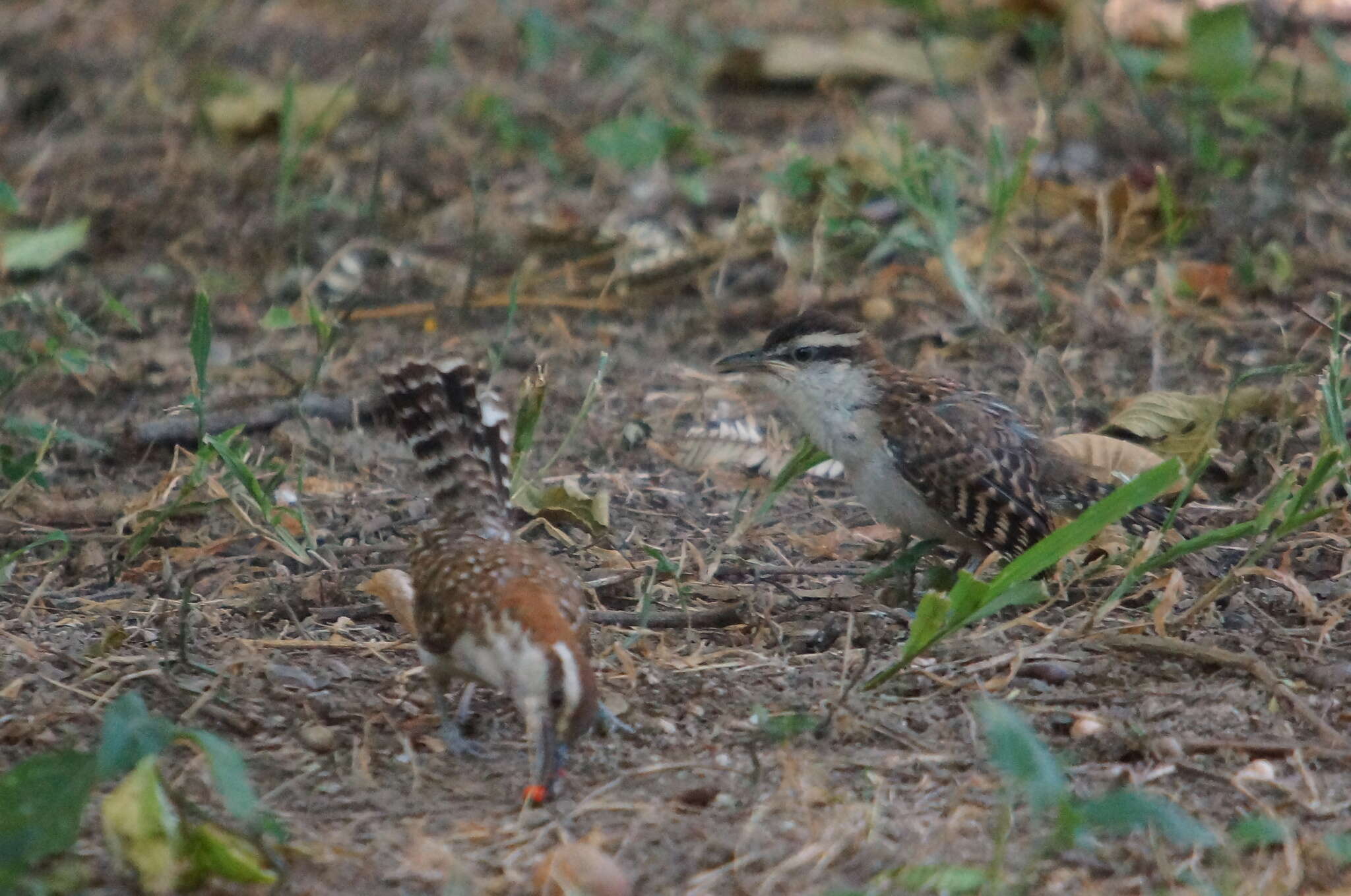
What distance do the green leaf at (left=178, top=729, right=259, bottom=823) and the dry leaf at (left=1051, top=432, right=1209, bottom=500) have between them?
156 inches

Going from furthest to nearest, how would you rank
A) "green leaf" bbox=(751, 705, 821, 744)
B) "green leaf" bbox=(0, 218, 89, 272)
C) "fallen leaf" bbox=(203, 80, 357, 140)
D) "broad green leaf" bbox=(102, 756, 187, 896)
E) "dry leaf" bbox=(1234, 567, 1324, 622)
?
"fallen leaf" bbox=(203, 80, 357, 140), "green leaf" bbox=(0, 218, 89, 272), "dry leaf" bbox=(1234, 567, 1324, 622), "green leaf" bbox=(751, 705, 821, 744), "broad green leaf" bbox=(102, 756, 187, 896)

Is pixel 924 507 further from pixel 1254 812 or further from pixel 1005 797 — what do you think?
pixel 1005 797

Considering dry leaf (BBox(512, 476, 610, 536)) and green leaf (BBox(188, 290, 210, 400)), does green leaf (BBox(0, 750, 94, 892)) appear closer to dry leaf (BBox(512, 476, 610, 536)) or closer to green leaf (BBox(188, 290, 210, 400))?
green leaf (BBox(188, 290, 210, 400))

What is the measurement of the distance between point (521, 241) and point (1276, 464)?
4.50m

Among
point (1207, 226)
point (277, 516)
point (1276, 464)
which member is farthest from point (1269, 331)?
point (277, 516)

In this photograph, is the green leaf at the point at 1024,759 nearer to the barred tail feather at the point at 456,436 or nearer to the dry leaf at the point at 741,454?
the barred tail feather at the point at 456,436

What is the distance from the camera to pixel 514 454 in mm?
6797

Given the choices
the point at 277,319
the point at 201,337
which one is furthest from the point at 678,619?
the point at 277,319

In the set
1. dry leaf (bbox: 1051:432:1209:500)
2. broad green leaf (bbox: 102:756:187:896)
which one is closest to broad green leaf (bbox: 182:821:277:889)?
broad green leaf (bbox: 102:756:187:896)

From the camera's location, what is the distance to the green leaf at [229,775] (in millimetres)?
3910

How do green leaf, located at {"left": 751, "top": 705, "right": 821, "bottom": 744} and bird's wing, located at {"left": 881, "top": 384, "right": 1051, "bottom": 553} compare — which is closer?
green leaf, located at {"left": 751, "top": 705, "right": 821, "bottom": 744}

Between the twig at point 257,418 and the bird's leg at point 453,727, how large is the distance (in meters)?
2.35

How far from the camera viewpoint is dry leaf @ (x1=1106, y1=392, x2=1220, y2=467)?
723cm

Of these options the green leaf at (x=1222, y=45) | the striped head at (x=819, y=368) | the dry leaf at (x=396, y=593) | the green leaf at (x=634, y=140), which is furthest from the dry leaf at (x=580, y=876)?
the green leaf at (x=1222, y=45)
